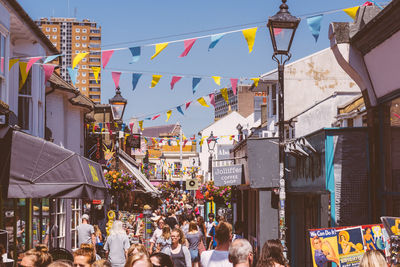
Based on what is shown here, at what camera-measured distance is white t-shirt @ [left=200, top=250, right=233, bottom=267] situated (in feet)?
28.3

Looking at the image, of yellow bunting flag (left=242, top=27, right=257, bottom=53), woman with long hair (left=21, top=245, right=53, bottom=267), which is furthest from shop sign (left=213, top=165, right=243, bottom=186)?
woman with long hair (left=21, top=245, right=53, bottom=267)

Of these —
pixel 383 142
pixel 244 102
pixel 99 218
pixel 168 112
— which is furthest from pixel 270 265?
pixel 244 102

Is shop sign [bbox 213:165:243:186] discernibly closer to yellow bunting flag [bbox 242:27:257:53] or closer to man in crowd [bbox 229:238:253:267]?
yellow bunting flag [bbox 242:27:257:53]

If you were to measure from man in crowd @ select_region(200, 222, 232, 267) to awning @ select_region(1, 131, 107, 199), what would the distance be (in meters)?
2.08

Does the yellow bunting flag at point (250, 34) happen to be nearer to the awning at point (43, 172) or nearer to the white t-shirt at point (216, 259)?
the awning at point (43, 172)

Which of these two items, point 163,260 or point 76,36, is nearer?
point 163,260

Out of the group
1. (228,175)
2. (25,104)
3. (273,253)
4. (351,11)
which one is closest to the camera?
(273,253)

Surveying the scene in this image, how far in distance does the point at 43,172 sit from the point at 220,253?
9.31ft

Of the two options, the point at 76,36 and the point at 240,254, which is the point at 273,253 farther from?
the point at 76,36

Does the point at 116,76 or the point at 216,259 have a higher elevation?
the point at 116,76

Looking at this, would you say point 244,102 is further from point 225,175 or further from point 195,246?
→ point 195,246

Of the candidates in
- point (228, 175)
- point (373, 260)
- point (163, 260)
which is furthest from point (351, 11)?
point (228, 175)

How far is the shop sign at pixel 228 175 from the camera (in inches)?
824

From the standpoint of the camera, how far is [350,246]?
873 cm
